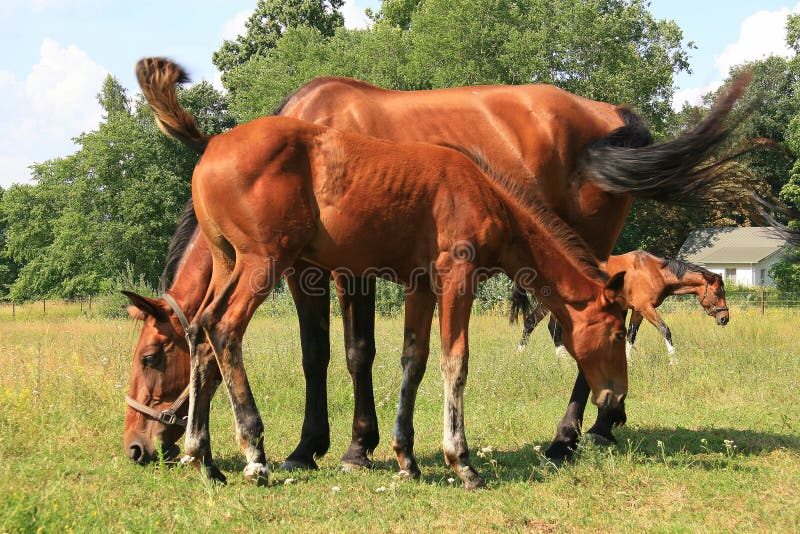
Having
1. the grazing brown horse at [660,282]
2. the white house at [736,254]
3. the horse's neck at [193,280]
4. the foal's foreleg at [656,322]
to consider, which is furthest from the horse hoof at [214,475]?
the white house at [736,254]

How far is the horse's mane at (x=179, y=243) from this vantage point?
4.83 metres

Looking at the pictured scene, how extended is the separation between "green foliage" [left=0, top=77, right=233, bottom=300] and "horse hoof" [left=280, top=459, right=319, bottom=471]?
29937 millimetres

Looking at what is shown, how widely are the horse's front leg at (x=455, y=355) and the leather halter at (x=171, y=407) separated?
170 centimetres

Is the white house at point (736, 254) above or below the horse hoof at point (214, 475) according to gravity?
above

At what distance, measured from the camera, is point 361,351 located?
5.05 metres

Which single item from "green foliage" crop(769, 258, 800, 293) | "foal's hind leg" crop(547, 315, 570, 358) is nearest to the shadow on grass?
"foal's hind leg" crop(547, 315, 570, 358)

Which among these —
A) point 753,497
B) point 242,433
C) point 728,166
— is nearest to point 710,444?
point 753,497

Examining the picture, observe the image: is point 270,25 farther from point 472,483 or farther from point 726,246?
point 472,483

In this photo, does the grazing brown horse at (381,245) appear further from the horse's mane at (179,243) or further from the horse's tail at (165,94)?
the horse's mane at (179,243)

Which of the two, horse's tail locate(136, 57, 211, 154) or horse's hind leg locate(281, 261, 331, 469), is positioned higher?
horse's tail locate(136, 57, 211, 154)

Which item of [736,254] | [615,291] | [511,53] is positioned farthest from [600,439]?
[736,254]

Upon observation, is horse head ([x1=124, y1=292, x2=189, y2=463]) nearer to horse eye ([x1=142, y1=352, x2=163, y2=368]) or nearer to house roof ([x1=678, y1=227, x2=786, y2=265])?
horse eye ([x1=142, y1=352, x2=163, y2=368])

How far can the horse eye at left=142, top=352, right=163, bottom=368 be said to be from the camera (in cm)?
465

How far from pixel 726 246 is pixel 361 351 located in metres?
52.6
